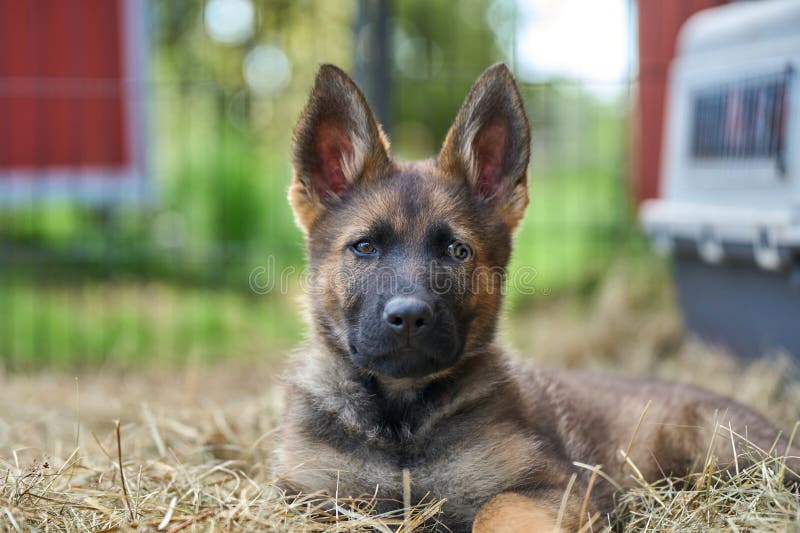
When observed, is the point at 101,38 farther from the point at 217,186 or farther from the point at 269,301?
the point at 269,301

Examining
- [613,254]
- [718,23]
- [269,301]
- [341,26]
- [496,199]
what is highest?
[341,26]

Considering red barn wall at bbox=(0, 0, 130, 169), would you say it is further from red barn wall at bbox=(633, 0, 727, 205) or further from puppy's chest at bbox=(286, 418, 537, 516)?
puppy's chest at bbox=(286, 418, 537, 516)

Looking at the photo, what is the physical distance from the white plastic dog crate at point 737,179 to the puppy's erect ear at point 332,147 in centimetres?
252

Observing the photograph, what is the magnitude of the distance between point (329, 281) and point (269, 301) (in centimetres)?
544

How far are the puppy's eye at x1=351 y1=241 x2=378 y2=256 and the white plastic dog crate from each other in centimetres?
255

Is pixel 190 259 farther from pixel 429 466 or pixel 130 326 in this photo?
pixel 429 466

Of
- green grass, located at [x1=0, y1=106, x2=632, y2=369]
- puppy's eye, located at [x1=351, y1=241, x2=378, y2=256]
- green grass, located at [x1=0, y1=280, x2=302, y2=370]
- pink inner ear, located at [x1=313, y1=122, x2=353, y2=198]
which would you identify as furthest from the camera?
green grass, located at [x1=0, y1=106, x2=632, y2=369]

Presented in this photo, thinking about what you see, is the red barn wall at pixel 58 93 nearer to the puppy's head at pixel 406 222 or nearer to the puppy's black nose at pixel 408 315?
Answer: the puppy's head at pixel 406 222

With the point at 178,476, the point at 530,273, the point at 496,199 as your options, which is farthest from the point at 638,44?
the point at 178,476

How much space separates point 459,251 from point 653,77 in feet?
16.7

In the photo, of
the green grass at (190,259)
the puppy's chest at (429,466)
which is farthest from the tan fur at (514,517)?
the green grass at (190,259)

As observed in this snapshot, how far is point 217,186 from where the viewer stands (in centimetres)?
1048

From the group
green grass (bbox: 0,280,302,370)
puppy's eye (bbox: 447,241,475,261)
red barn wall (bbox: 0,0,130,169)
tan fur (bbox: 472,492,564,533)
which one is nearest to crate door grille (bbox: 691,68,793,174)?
puppy's eye (bbox: 447,241,475,261)

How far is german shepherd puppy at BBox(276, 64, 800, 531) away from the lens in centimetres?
→ 326
